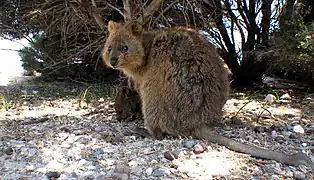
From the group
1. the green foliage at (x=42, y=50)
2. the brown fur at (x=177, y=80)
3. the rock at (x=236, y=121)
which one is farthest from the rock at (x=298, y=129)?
the green foliage at (x=42, y=50)

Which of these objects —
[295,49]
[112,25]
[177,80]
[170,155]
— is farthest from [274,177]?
[295,49]

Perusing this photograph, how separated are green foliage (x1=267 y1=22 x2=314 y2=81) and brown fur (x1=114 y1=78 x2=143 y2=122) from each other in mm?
2496

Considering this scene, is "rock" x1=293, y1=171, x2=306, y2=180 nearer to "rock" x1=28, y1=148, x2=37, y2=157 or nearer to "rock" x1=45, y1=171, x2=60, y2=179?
"rock" x1=45, y1=171, x2=60, y2=179

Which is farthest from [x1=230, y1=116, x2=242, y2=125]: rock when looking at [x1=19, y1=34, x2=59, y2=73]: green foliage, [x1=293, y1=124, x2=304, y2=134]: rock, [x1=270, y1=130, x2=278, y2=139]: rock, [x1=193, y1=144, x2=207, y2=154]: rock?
[x1=19, y1=34, x2=59, y2=73]: green foliage

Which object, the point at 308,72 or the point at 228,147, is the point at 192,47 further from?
the point at 308,72

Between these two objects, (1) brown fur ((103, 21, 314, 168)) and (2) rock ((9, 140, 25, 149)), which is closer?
(2) rock ((9, 140, 25, 149))

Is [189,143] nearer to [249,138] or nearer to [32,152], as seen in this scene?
[249,138]

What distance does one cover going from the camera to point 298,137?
3.95 meters

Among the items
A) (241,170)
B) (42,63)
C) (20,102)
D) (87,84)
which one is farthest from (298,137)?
(42,63)

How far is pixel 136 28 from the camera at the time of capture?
4.35m

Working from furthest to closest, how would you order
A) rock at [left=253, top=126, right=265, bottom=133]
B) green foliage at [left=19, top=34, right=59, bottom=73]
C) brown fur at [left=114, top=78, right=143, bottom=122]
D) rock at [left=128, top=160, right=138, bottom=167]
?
1. green foliage at [left=19, top=34, right=59, bottom=73]
2. brown fur at [left=114, top=78, right=143, bottom=122]
3. rock at [left=253, top=126, right=265, bottom=133]
4. rock at [left=128, top=160, right=138, bottom=167]

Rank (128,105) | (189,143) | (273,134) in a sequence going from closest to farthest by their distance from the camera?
(189,143), (273,134), (128,105)

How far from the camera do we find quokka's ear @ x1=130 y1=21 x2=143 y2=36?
14.3 feet

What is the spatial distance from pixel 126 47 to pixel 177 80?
84cm
